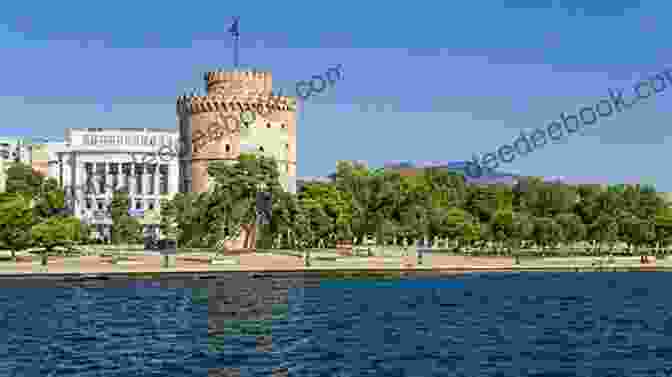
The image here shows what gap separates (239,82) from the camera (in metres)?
75.0

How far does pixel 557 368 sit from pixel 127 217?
81.8m

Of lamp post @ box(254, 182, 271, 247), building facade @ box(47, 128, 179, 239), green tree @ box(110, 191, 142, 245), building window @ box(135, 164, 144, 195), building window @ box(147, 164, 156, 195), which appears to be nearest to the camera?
lamp post @ box(254, 182, 271, 247)

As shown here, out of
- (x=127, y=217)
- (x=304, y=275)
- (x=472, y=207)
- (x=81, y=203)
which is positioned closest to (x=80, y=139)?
(x=81, y=203)

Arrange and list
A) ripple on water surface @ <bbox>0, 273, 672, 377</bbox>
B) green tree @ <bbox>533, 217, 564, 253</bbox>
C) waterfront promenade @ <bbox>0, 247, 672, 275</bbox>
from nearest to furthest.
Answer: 1. ripple on water surface @ <bbox>0, 273, 672, 377</bbox>
2. waterfront promenade @ <bbox>0, 247, 672, 275</bbox>
3. green tree @ <bbox>533, 217, 564, 253</bbox>

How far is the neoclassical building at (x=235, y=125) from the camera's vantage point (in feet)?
242

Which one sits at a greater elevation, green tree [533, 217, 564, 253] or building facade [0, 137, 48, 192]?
building facade [0, 137, 48, 192]

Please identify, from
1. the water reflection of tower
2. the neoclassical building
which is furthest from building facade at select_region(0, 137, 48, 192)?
the water reflection of tower

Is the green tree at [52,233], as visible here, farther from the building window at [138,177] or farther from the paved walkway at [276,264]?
the building window at [138,177]

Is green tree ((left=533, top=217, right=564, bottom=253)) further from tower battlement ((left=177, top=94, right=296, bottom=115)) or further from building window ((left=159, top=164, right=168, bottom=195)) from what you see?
building window ((left=159, top=164, right=168, bottom=195))

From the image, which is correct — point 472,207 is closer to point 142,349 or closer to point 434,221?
point 434,221

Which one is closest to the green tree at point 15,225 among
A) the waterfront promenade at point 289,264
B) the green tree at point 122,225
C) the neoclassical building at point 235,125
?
the waterfront promenade at point 289,264

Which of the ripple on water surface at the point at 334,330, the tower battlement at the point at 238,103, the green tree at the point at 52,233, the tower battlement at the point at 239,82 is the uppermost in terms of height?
the tower battlement at the point at 239,82

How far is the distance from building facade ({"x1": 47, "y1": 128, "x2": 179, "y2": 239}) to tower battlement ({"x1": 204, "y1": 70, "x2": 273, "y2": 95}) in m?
45.6

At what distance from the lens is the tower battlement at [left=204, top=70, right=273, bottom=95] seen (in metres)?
74.8
